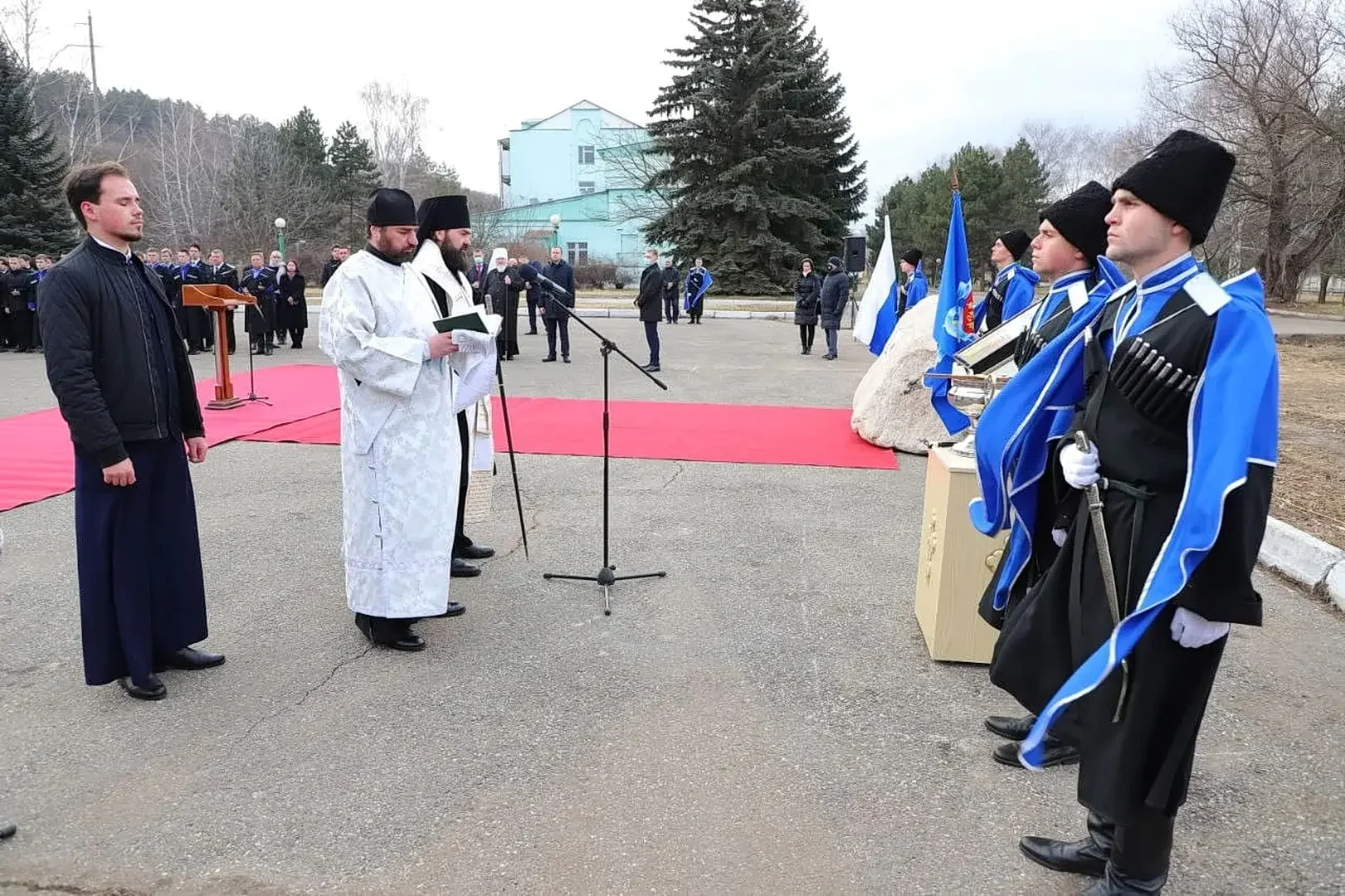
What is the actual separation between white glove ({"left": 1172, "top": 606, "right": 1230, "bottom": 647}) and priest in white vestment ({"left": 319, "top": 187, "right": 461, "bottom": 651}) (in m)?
2.89

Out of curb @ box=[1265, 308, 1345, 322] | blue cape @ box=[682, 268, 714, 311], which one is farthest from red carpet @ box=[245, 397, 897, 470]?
curb @ box=[1265, 308, 1345, 322]

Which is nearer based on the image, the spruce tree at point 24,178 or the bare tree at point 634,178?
the spruce tree at point 24,178

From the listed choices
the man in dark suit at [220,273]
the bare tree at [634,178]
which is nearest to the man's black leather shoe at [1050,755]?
the man in dark suit at [220,273]

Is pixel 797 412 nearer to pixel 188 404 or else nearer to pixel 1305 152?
pixel 188 404

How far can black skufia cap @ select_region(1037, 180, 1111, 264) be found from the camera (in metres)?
3.38

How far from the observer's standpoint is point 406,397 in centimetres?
386

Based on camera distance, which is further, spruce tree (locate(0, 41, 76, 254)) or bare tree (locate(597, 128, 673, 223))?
bare tree (locate(597, 128, 673, 223))

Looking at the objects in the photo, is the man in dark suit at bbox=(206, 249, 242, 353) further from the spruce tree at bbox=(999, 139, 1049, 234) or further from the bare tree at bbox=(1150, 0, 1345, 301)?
the spruce tree at bbox=(999, 139, 1049, 234)

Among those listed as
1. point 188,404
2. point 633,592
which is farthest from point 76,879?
point 633,592

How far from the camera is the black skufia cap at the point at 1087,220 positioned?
3377 millimetres

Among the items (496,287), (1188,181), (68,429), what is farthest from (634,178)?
(1188,181)

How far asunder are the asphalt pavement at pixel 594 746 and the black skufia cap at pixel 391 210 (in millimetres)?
1869

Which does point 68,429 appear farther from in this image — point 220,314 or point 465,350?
point 465,350

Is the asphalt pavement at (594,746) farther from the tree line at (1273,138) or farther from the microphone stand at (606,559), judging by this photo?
the tree line at (1273,138)
